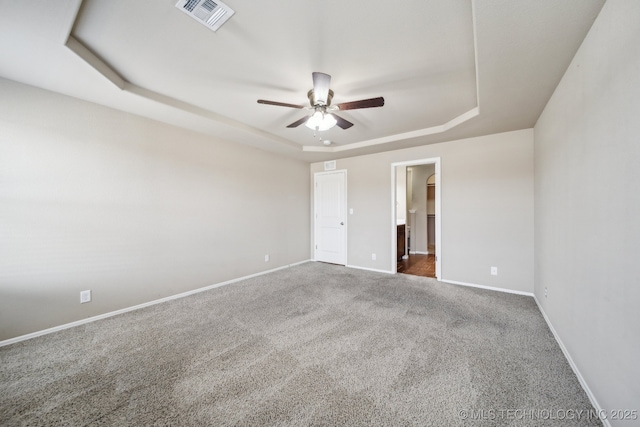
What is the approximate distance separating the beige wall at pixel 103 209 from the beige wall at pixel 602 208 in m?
4.08

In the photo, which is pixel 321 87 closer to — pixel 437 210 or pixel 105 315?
pixel 437 210

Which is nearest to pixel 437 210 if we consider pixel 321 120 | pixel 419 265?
pixel 419 265

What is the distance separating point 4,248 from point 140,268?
1082 mm

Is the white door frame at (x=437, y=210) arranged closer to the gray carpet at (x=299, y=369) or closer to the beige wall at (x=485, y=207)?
the beige wall at (x=485, y=207)

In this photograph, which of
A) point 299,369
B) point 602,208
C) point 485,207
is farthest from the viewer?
point 485,207

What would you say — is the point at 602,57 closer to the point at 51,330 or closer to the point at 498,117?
the point at 498,117

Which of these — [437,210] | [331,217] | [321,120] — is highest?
[321,120]

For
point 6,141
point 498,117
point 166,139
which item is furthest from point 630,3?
point 6,141

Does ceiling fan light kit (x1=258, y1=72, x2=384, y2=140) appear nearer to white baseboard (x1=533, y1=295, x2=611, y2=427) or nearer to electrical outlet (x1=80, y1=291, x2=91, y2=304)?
white baseboard (x1=533, y1=295, x2=611, y2=427)

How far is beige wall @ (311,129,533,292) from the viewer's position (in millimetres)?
3238

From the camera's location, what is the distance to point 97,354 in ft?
6.41

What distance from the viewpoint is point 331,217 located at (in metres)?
5.25

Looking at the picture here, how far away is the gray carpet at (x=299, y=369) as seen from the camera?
1367 millimetres

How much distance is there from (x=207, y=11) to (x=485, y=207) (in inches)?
161
